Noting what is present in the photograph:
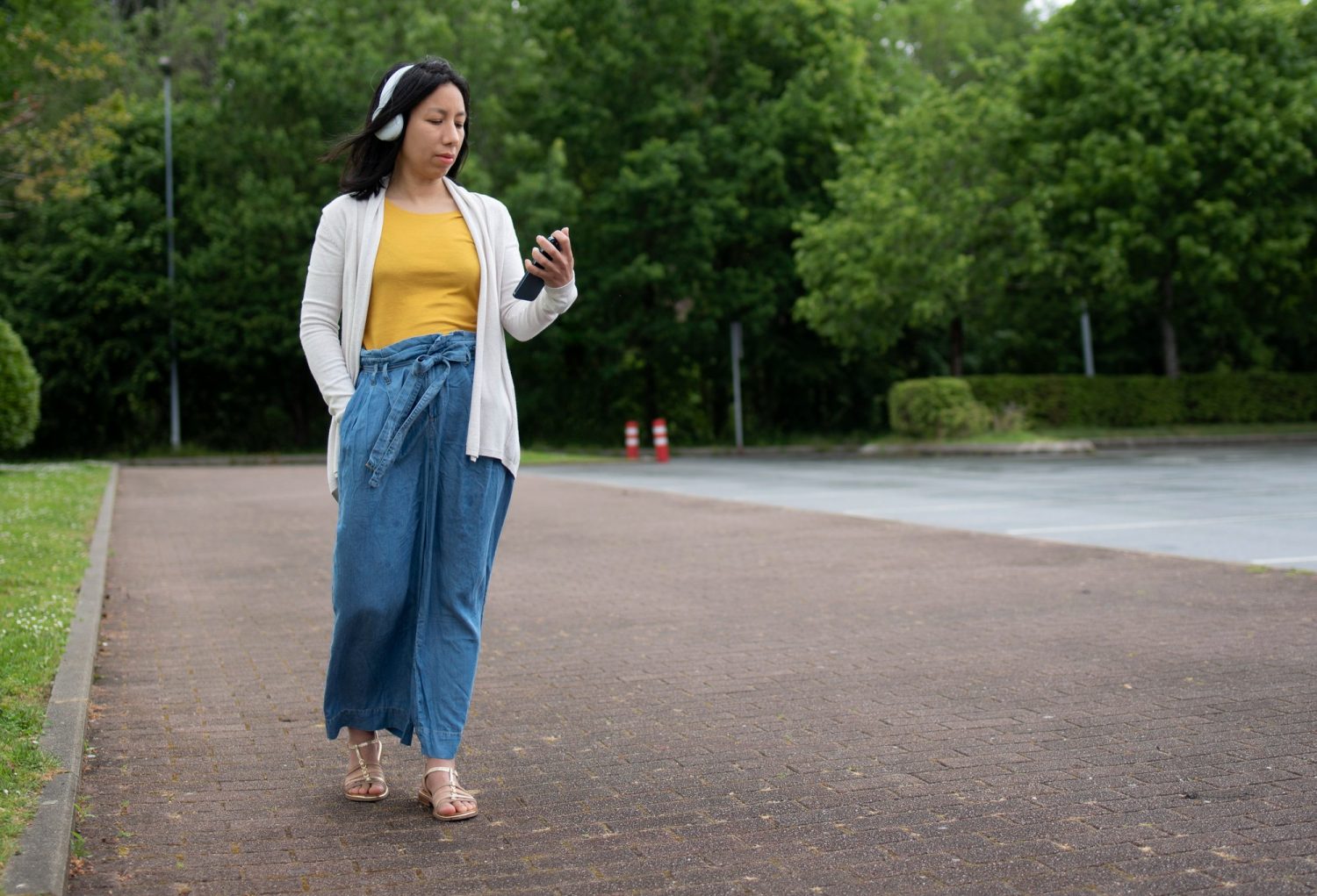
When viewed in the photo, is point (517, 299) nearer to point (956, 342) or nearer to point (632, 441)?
point (632, 441)

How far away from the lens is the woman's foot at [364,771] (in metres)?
4.17

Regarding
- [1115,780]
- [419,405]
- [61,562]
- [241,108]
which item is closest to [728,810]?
[1115,780]

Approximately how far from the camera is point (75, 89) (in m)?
38.2

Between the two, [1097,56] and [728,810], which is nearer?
[728,810]

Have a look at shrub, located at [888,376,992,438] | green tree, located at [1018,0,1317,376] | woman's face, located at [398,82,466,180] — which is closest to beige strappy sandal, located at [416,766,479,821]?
woman's face, located at [398,82,466,180]

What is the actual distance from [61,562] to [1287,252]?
89.4 ft

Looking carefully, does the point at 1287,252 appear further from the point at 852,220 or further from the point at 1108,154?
the point at 852,220

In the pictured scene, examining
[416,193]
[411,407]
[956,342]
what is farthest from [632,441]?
[411,407]

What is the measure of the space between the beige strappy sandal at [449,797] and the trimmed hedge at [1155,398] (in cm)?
2768

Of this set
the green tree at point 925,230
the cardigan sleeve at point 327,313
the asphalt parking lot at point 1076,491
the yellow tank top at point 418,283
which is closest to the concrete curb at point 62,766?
the cardigan sleeve at point 327,313

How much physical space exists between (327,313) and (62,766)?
5.10ft

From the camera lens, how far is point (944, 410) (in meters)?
29.8

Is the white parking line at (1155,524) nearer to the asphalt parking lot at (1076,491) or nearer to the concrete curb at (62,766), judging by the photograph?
the asphalt parking lot at (1076,491)

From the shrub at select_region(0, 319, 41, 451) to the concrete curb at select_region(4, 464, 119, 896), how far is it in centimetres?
1560
